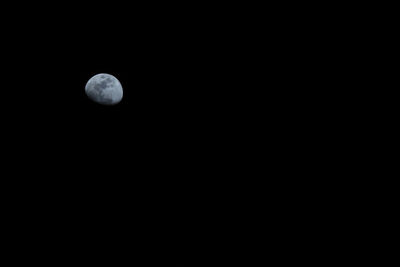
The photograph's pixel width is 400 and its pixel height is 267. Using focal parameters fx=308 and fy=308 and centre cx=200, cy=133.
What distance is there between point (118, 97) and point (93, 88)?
14 centimetres

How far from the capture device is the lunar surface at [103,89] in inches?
67.4

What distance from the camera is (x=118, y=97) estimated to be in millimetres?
1767

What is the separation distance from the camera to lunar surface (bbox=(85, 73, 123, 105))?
1713 mm

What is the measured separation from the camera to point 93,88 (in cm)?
172

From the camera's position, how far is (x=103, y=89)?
1.71m
